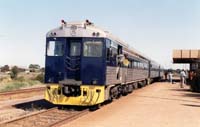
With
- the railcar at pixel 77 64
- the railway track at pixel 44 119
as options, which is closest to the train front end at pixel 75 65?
the railcar at pixel 77 64

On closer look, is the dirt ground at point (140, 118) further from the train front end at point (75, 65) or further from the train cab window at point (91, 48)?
the train cab window at point (91, 48)

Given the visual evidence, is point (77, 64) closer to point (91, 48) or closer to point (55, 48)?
point (91, 48)

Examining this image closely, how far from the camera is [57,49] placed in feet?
57.7

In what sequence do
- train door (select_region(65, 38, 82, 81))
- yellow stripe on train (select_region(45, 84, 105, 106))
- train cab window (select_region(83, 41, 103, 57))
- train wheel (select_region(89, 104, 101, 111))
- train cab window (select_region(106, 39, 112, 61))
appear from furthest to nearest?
train wheel (select_region(89, 104, 101, 111)), train cab window (select_region(106, 39, 112, 61)), train door (select_region(65, 38, 82, 81)), train cab window (select_region(83, 41, 103, 57)), yellow stripe on train (select_region(45, 84, 105, 106))

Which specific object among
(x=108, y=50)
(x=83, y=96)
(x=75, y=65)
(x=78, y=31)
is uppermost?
(x=78, y=31)

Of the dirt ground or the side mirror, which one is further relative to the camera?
the side mirror

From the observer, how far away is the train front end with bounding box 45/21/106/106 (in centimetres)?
1694

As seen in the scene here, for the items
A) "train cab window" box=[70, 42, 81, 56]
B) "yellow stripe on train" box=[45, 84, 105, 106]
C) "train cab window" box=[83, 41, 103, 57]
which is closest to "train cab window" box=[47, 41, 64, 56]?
"train cab window" box=[70, 42, 81, 56]

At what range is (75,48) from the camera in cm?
1758

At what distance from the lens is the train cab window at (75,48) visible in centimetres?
1748

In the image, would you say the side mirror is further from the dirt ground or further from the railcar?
the dirt ground

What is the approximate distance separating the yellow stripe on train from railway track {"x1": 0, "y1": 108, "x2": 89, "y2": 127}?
39cm

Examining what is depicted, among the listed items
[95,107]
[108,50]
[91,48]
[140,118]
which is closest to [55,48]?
[91,48]

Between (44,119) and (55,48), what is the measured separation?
3.99 metres
